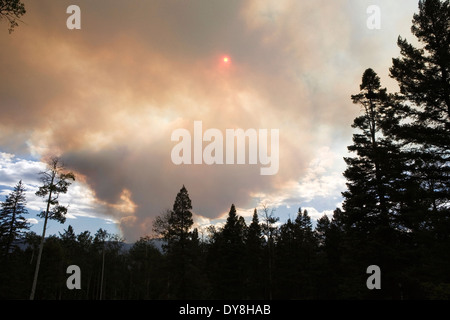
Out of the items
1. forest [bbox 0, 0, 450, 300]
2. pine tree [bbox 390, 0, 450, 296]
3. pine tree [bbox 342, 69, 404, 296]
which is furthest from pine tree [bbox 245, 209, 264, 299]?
pine tree [bbox 390, 0, 450, 296]

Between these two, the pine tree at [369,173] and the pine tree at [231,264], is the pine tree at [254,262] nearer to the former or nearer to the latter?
the pine tree at [231,264]

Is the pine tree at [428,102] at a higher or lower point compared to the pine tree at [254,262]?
higher

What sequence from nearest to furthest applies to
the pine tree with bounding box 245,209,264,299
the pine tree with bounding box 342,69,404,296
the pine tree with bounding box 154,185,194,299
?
the pine tree with bounding box 342,69,404,296 < the pine tree with bounding box 154,185,194,299 < the pine tree with bounding box 245,209,264,299

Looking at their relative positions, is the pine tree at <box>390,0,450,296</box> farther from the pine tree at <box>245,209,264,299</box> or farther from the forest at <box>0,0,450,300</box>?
the pine tree at <box>245,209,264,299</box>

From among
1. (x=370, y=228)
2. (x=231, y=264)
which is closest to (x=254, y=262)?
(x=231, y=264)

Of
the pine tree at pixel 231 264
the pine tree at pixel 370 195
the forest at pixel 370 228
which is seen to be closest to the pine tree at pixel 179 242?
the forest at pixel 370 228

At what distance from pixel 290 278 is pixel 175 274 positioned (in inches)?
811

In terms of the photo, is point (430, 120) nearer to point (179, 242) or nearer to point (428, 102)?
point (428, 102)

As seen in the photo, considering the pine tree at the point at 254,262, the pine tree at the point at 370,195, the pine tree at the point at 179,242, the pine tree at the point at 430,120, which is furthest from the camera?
the pine tree at the point at 254,262

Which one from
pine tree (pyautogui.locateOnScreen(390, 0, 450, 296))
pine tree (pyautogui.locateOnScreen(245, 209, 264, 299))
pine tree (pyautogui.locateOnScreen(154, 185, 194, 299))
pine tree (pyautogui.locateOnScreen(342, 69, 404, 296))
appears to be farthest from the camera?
pine tree (pyautogui.locateOnScreen(245, 209, 264, 299))

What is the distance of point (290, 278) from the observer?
4250 centimetres

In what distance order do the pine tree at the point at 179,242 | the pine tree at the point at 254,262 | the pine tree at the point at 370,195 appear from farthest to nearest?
the pine tree at the point at 254,262
the pine tree at the point at 179,242
the pine tree at the point at 370,195

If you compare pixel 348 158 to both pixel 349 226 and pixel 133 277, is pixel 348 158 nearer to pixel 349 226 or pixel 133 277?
pixel 349 226

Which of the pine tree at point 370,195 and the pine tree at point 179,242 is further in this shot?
the pine tree at point 179,242
